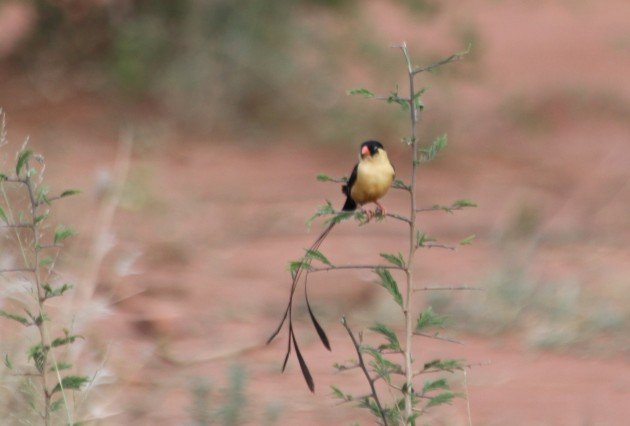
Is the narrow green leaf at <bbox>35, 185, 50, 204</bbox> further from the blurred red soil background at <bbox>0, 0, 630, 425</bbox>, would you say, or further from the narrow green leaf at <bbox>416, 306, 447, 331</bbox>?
the narrow green leaf at <bbox>416, 306, 447, 331</bbox>

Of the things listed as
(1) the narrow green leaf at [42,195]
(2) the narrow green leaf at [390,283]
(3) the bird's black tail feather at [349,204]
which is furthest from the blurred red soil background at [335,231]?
(2) the narrow green leaf at [390,283]

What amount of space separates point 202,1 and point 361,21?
1.43m

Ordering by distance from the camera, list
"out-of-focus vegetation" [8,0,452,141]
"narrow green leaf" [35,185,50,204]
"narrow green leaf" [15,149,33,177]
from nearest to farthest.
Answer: "narrow green leaf" [15,149,33,177] → "narrow green leaf" [35,185,50,204] → "out-of-focus vegetation" [8,0,452,141]

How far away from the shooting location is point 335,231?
331 inches

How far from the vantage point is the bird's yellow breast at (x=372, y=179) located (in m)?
3.23

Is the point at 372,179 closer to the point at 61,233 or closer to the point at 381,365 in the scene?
the point at 381,365

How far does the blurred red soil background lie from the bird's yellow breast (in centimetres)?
90

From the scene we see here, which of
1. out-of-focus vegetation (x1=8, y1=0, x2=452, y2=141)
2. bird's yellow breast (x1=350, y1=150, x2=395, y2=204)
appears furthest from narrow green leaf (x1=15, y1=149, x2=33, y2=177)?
out-of-focus vegetation (x1=8, y1=0, x2=452, y2=141)

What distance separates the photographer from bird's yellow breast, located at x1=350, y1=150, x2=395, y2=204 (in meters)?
3.23

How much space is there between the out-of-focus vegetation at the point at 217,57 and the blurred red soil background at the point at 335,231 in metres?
0.05

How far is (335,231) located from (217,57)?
2820 millimetres

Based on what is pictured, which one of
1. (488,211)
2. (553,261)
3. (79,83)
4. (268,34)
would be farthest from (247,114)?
(553,261)

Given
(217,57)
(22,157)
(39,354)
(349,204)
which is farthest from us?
(217,57)

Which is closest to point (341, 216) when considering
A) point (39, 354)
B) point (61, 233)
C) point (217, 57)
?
point (61, 233)
